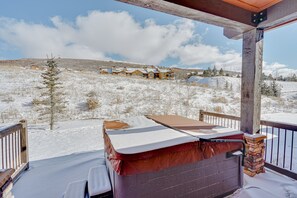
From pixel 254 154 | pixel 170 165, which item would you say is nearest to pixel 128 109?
pixel 254 154

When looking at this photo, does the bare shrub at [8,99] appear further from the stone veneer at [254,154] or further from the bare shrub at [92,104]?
the stone veneer at [254,154]

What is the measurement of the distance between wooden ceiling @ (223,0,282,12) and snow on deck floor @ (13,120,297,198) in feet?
9.00

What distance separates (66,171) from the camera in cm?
287

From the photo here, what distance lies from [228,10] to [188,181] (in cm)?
244

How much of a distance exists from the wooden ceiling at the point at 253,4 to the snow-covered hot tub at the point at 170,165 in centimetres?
192

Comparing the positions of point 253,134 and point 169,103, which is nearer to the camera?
point 253,134

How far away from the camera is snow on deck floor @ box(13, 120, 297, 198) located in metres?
2.21

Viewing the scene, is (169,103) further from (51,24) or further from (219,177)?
(51,24)

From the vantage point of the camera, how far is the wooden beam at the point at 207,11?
6.04ft

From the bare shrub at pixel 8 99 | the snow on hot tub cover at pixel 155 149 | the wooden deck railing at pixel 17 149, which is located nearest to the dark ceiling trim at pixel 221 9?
the snow on hot tub cover at pixel 155 149

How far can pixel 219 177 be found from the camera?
2049 mm

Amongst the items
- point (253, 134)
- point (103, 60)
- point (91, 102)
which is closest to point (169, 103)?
point (91, 102)

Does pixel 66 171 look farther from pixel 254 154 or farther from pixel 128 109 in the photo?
pixel 128 109

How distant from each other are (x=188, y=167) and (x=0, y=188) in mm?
1769
